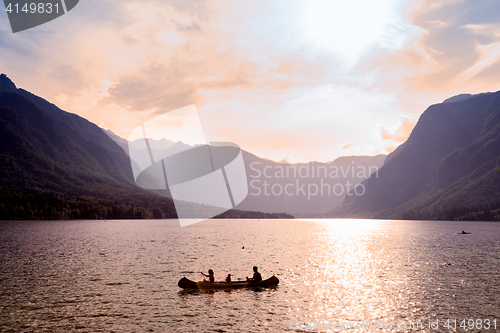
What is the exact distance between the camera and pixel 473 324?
37469mm

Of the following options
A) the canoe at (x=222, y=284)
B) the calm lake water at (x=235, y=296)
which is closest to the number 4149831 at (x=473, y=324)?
the calm lake water at (x=235, y=296)

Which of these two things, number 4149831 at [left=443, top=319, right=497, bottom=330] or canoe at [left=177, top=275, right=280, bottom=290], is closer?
number 4149831 at [left=443, top=319, right=497, bottom=330]

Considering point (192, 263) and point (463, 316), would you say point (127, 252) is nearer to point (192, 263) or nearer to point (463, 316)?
point (192, 263)

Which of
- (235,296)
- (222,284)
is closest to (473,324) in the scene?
(235,296)

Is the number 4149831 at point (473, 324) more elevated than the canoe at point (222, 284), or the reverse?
the canoe at point (222, 284)

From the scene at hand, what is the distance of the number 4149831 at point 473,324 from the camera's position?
36.6 m

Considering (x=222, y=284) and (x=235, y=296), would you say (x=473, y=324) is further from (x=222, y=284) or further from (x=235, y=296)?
(x=222, y=284)

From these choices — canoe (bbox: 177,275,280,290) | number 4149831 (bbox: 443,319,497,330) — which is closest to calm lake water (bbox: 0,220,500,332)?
number 4149831 (bbox: 443,319,497,330)

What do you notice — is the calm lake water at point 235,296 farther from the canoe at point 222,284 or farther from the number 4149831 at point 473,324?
the canoe at point 222,284

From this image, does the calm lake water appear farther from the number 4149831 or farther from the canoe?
the canoe

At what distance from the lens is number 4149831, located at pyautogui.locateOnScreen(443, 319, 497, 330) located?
36578 millimetres

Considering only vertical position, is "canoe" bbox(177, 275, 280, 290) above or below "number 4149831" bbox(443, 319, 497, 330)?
above

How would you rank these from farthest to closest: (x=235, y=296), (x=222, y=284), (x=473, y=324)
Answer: (x=222, y=284)
(x=235, y=296)
(x=473, y=324)

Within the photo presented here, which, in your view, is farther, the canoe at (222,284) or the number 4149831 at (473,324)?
the canoe at (222,284)
